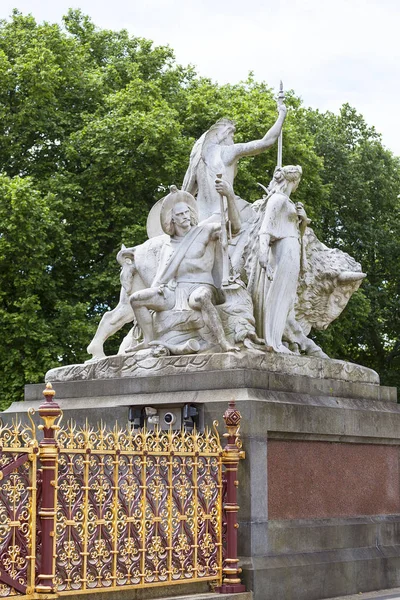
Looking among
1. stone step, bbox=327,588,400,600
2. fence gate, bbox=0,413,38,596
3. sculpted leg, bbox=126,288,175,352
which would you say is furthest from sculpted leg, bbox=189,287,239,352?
fence gate, bbox=0,413,38,596

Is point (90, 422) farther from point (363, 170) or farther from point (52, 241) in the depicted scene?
point (363, 170)

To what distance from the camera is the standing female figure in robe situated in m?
13.1

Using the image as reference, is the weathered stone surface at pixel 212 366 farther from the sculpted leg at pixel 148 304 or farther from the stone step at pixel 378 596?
the stone step at pixel 378 596

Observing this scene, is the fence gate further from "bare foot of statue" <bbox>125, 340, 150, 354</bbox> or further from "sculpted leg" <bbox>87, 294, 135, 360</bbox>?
"sculpted leg" <bbox>87, 294, 135, 360</bbox>

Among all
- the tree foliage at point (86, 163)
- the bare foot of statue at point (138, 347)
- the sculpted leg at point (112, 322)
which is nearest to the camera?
the bare foot of statue at point (138, 347)

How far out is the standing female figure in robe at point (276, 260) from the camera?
13.1 metres

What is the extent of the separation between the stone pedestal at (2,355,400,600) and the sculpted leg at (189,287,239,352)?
429 mm

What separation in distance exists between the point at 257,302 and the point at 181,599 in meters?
4.16

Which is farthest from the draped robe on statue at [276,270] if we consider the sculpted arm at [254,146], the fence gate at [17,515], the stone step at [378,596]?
the fence gate at [17,515]

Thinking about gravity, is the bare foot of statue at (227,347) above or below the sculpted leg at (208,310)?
below

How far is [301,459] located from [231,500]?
1.51m

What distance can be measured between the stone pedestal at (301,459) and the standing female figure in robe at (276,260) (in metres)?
0.66

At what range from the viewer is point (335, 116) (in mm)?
34531

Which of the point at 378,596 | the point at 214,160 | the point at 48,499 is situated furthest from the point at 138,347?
the point at 48,499
